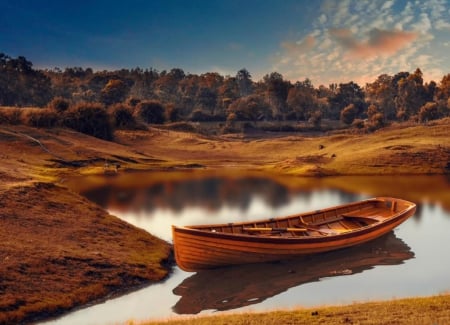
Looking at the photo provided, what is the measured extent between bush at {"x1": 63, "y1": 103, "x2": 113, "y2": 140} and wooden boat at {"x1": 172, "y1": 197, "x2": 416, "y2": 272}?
87246 millimetres

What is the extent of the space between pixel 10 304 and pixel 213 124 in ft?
500

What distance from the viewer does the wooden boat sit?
2812 cm

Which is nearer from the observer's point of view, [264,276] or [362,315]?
[362,315]

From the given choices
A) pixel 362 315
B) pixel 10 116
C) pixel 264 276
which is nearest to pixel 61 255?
pixel 264 276

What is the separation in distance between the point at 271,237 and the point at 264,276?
7.61 ft

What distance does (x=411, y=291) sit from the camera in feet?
86.5

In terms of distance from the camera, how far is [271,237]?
29.3 meters

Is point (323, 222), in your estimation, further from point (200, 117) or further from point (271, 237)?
point (200, 117)

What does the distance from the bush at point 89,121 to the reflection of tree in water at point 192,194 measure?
5031cm

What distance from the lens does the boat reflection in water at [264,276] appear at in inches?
989

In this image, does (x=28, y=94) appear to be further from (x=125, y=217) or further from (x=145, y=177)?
(x=125, y=217)

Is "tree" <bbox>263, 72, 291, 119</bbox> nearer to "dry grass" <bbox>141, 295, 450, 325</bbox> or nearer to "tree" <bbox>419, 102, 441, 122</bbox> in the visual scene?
"tree" <bbox>419, 102, 441, 122</bbox>

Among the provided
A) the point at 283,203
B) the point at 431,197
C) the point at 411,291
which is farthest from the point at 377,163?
the point at 411,291

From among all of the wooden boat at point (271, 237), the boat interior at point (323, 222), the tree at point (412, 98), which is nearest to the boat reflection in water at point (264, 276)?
the wooden boat at point (271, 237)
